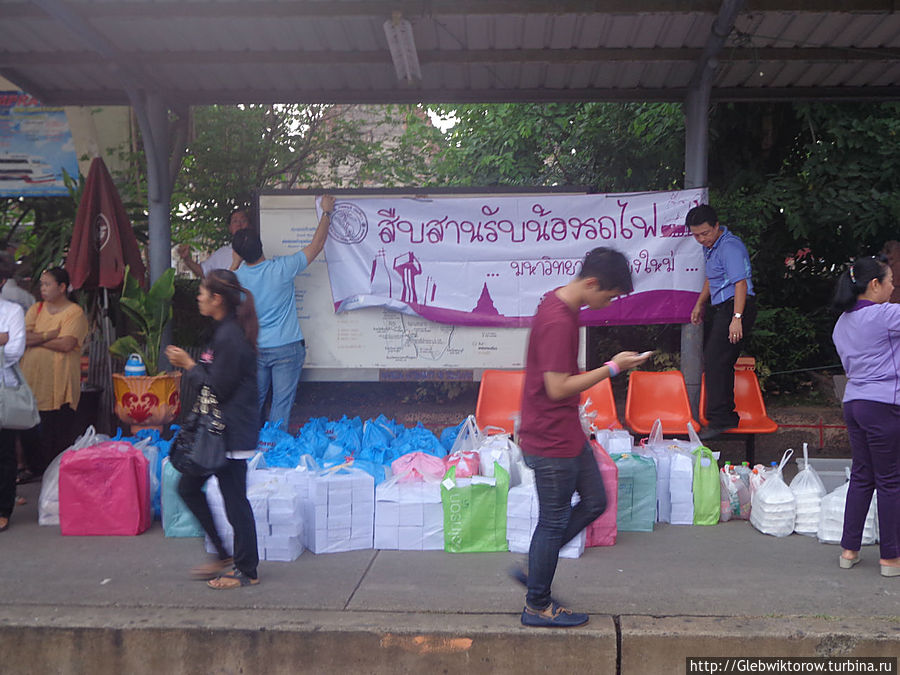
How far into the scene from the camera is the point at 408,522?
4.87 meters

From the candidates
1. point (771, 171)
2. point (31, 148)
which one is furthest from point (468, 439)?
point (31, 148)

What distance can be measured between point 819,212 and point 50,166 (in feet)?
25.1

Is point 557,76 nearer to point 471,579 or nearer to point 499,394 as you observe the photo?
point 499,394

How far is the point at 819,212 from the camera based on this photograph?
7.12 m

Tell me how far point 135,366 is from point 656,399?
4.21 m

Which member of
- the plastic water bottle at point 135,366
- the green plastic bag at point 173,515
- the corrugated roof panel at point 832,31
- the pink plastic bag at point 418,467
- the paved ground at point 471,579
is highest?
the corrugated roof panel at point 832,31

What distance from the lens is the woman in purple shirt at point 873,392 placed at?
13.9 feet

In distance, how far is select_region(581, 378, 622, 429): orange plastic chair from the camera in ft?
20.0

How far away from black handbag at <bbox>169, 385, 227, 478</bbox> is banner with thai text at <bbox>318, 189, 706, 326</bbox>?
2.81m

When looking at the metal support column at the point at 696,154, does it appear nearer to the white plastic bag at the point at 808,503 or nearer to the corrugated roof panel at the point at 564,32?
the corrugated roof panel at the point at 564,32

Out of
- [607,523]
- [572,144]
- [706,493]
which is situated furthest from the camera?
[572,144]

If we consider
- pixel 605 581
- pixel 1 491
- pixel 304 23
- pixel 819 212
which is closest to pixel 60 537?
pixel 1 491

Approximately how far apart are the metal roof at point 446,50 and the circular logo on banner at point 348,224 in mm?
936

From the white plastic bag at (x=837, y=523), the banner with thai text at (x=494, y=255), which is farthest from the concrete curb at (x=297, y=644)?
the banner with thai text at (x=494, y=255)
